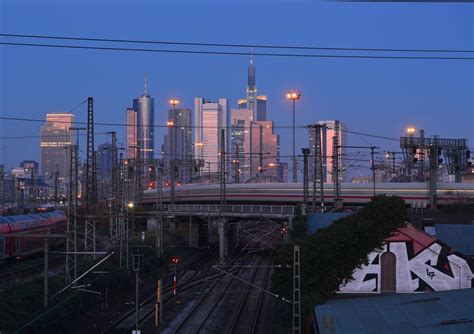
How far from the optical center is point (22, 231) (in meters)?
30.0

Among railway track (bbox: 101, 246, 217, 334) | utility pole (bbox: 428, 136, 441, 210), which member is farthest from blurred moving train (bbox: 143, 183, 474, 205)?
railway track (bbox: 101, 246, 217, 334)

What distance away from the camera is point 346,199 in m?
48.9

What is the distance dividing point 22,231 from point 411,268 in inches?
833

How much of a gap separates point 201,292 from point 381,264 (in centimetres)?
1055

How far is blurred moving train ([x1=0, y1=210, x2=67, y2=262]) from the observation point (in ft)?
90.9

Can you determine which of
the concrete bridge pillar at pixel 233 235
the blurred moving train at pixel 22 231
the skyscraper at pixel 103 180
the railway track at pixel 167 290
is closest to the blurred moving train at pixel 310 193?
the concrete bridge pillar at pixel 233 235

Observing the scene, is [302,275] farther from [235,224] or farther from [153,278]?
[235,224]

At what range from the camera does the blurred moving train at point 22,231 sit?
1091 inches

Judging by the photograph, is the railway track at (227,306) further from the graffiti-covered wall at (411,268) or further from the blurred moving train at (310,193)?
the blurred moving train at (310,193)

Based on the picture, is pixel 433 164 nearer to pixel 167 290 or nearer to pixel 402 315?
pixel 167 290

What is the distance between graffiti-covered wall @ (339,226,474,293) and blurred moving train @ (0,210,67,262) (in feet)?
47.0

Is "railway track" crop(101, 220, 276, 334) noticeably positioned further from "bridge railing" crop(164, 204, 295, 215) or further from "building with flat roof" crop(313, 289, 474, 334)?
"building with flat roof" crop(313, 289, 474, 334)

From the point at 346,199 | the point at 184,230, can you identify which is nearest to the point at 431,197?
the point at 346,199

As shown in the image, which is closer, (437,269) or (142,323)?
(437,269)
